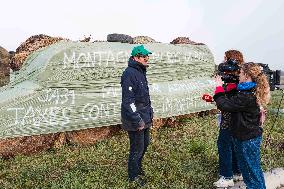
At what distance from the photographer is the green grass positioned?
6.66m

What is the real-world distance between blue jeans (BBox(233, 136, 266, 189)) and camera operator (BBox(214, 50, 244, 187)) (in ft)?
1.44

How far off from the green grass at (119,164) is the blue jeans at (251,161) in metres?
1.15

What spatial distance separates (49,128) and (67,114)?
55 centimetres

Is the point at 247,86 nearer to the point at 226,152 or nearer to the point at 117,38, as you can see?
the point at 226,152

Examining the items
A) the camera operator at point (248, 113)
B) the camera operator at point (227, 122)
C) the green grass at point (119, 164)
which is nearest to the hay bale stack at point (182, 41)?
the green grass at point (119, 164)

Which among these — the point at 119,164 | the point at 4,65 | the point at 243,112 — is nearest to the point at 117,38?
the point at 119,164

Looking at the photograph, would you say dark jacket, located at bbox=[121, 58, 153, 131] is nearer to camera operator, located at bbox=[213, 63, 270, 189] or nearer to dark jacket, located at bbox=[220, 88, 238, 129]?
dark jacket, located at bbox=[220, 88, 238, 129]

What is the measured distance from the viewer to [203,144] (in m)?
8.47

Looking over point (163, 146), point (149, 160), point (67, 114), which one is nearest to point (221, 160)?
point (149, 160)

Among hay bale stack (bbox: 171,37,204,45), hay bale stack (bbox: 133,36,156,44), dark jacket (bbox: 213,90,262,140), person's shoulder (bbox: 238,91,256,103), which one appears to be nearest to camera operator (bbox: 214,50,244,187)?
dark jacket (bbox: 213,90,262,140)

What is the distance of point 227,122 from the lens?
238 inches

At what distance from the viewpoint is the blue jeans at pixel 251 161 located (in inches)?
212

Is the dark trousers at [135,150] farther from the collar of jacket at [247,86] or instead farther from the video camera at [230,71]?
the collar of jacket at [247,86]

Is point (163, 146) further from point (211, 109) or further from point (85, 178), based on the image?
point (211, 109)
